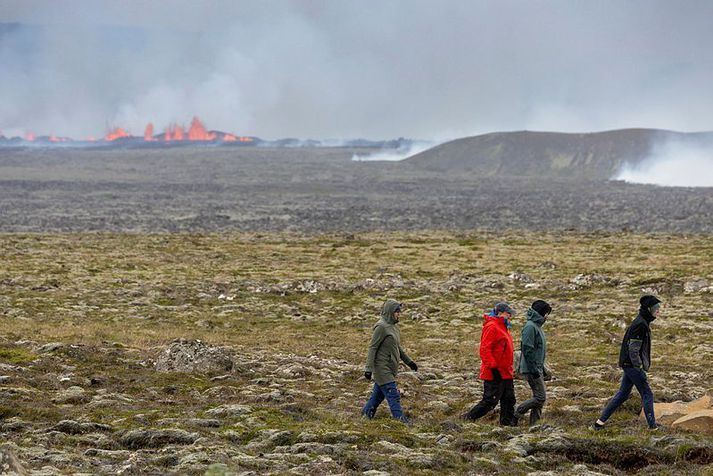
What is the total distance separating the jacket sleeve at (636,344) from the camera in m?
15.8

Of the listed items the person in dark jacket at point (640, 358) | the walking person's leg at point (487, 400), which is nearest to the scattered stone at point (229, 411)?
the walking person's leg at point (487, 400)

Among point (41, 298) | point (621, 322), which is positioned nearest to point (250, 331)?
point (41, 298)

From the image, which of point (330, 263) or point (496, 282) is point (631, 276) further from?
point (330, 263)

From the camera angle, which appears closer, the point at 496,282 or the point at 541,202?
the point at 496,282

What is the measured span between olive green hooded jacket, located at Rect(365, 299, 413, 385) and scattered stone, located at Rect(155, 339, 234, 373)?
236 inches

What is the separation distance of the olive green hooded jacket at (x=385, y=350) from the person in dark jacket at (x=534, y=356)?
2.33 m

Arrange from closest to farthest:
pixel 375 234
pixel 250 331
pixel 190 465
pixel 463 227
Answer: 1. pixel 190 465
2. pixel 250 331
3. pixel 375 234
4. pixel 463 227

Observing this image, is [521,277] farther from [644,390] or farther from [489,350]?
[644,390]

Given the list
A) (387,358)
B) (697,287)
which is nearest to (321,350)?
(387,358)

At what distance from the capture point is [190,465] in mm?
12648

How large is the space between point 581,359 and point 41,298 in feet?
72.1

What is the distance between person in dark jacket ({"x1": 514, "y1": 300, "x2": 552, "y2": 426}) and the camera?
16.5 m

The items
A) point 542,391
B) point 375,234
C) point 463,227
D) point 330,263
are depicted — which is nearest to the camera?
point 542,391

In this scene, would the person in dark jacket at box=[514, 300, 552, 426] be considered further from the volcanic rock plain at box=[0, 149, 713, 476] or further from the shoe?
the volcanic rock plain at box=[0, 149, 713, 476]
